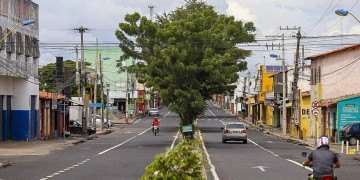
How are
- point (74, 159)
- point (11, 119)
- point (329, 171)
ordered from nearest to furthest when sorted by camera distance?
point (329, 171)
point (74, 159)
point (11, 119)

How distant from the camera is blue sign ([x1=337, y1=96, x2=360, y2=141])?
52.4 meters

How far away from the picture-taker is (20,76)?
1929 inches

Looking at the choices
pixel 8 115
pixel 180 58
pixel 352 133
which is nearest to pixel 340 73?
pixel 352 133

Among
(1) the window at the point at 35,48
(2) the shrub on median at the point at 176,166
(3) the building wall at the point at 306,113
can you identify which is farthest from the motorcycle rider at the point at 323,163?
(3) the building wall at the point at 306,113

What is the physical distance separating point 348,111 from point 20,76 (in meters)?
24.0

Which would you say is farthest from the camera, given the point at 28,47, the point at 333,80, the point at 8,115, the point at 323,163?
the point at 333,80

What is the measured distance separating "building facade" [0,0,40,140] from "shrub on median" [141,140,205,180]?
3472cm

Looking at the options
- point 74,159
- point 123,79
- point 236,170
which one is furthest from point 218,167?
point 123,79

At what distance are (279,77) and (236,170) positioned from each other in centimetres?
6851

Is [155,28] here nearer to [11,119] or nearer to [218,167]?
[11,119]

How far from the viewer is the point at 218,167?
2753 cm

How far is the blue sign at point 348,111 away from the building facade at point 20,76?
2289cm

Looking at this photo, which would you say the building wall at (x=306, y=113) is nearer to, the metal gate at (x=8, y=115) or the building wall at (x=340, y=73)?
the building wall at (x=340, y=73)

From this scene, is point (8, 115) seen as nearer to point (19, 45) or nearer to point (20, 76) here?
point (20, 76)
